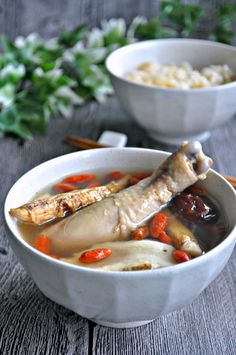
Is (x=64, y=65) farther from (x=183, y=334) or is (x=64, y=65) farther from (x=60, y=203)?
(x=183, y=334)

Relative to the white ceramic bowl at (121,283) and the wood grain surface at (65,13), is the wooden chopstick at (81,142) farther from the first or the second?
the wood grain surface at (65,13)

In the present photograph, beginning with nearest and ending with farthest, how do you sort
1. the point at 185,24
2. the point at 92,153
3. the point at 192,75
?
the point at 92,153 → the point at 192,75 → the point at 185,24

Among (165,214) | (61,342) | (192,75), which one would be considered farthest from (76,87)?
(61,342)

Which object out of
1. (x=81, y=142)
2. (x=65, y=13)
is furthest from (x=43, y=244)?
(x=65, y=13)

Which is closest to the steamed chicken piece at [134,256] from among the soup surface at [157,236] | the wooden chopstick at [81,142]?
the soup surface at [157,236]

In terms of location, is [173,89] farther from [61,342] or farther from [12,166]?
[61,342]

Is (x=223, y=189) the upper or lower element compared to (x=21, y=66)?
upper

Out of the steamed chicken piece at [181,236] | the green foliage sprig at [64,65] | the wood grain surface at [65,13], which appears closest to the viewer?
the steamed chicken piece at [181,236]
